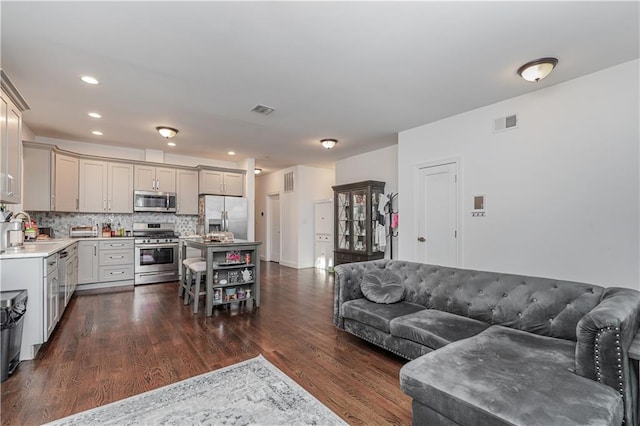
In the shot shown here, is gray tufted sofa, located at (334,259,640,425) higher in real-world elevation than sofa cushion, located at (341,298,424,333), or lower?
higher

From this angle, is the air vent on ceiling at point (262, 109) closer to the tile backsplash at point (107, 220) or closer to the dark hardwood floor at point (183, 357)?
the dark hardwood floor at point (183, 357)

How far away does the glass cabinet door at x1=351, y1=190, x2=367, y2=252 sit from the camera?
6.05m

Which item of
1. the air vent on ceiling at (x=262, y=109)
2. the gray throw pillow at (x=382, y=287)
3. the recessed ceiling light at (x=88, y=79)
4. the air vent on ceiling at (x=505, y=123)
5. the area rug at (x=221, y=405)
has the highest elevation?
the recessed ceiling light at (x=88, y=79)

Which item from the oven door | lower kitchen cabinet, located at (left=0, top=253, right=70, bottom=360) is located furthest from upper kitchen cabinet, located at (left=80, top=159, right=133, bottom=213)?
lower kitchen cabinet, located at (left=0, top=253, right=70, bottom=360)

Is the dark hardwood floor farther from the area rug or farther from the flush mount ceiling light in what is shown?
the flush mount ceiling light

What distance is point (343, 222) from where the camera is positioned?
6.57m

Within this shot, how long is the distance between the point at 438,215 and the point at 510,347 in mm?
2766

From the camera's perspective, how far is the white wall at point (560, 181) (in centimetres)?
292

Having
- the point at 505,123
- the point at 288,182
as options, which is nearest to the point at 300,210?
the point at 288,182

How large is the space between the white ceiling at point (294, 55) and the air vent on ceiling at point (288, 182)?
12.2 ft

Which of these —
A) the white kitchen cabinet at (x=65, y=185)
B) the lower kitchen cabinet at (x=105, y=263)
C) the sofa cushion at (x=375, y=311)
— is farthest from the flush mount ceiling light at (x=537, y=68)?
the white kitchen cabinet at (x=65, y=185)

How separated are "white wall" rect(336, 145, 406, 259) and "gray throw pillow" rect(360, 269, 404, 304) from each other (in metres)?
1.90

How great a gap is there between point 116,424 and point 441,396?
6.41ft

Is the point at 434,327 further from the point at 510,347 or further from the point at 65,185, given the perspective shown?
the point at 65,185
